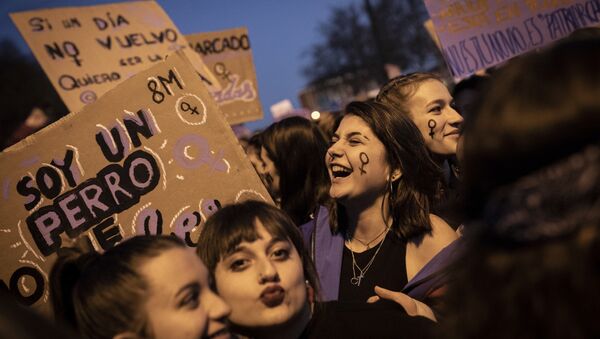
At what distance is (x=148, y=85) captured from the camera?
3.06 metres

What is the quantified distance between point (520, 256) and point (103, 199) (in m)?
2.16

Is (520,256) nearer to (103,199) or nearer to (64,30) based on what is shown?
(103,199)

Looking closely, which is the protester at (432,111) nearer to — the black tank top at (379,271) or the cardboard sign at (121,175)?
the black tank top at (379,271)

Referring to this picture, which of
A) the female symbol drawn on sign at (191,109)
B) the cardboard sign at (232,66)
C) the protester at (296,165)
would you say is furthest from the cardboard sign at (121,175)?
the cardboard sign at (232,66)

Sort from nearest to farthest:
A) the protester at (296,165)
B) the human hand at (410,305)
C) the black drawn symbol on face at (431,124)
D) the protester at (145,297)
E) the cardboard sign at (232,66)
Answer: the protester at (145,297) → the human hand at (410,305) → the black drawn symbol on face at (431,124) → the protester at (296,165) → the cardboard sign at (232,66)

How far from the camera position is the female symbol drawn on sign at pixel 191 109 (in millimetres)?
3090

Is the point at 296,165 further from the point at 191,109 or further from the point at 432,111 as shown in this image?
the point at 191,109

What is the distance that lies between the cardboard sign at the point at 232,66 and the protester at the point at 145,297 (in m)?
5.10

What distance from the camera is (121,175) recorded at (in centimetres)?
295

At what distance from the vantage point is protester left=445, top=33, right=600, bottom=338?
3.43ft

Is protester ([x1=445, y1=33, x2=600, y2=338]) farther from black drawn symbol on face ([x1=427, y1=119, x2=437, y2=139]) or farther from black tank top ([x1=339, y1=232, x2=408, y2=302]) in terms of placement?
black drawn symbol on face ([x1=427, y1=119, x2=437, y2=139])

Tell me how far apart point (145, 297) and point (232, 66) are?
5779 mm

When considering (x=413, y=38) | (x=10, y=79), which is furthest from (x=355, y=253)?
(x=413, y=38)

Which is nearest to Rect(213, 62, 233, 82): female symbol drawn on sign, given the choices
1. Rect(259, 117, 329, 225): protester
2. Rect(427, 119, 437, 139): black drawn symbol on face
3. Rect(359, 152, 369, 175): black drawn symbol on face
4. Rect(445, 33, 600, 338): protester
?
Rect(259, 117, 329, 225): protester
